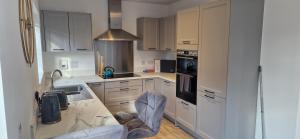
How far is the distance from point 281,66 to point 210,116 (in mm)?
1073

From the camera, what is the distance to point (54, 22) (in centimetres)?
A: 339

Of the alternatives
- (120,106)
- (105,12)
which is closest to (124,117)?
(120,106)

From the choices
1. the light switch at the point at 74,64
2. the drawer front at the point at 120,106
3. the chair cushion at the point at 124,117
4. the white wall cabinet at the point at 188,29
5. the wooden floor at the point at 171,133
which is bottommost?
the wooden floor at the point at 171,133

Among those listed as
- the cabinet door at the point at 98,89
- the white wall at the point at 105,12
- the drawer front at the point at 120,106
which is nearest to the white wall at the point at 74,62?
the white wall at the point at 105,12

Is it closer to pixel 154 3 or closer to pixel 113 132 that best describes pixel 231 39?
pixel 113 132

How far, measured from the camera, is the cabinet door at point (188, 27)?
9.41 feet

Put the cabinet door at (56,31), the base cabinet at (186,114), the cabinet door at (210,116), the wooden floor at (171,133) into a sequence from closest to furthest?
1. the cabinet door at (210,116)
2. the base cabinet at (186,114)
3. the wooden floor at (171,133)
4. the cabinet door at (56,31)

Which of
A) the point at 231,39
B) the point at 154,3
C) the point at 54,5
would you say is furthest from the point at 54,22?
the point at 231,39

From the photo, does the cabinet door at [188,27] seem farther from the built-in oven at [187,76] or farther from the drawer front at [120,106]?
the drawer front at [120,106]

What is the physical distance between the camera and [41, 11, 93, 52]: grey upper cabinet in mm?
3352

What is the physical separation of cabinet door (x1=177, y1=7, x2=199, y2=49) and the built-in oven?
0.57ft

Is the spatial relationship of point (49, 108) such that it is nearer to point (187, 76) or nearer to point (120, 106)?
point (187, 76)

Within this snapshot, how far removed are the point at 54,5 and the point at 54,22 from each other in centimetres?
44

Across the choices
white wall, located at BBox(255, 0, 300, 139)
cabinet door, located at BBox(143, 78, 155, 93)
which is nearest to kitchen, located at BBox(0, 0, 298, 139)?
cabinet door, located at BBox(143, 78, 155, 93)
